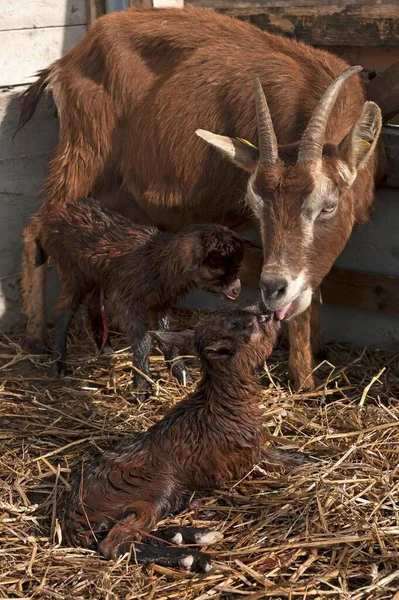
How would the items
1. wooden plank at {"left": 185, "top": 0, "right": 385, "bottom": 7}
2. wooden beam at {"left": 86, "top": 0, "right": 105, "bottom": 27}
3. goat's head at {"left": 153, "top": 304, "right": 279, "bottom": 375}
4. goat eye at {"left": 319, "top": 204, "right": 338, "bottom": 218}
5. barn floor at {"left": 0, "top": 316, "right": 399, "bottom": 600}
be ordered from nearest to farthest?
barn floor at {"left": 0, "top": 316, "right": 399, "bottom": 600} < goat's head at {"left": 153, "top": 304, "right": 279, "bottom": 375} < goat eye at {"left": 319, "top": 204, "right": 338, "bottom": 218} < wooden plank at {"left": 185, "top": 0, "right": 385, "bottom": 7} < wooden beam at {"left": 86, "top": 0, "right": 105, "bottom": 27}

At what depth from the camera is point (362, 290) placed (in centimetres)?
612


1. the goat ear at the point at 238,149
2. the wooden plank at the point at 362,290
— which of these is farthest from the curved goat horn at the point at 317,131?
the wooden plank at the point at 362,290

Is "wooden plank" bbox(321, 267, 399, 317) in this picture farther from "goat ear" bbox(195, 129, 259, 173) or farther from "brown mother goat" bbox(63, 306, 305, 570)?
"brown mother goat" bbox(63, 306, 305, 570)

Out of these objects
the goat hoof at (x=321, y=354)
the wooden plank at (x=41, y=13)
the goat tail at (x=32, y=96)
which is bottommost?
the goat hoof at (x=321, y=354)

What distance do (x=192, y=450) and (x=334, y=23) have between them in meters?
3.37

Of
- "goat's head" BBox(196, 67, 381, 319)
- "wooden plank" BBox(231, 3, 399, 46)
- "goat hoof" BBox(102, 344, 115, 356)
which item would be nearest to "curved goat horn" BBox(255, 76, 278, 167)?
"goat's head" BBox(196, 67, 381, 319)

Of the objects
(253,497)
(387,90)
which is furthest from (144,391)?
(387,90)

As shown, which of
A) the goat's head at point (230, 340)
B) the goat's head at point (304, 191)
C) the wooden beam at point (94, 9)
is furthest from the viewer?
the wooden beam at point (94, 9)

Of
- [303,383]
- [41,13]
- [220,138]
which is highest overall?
[41,13]

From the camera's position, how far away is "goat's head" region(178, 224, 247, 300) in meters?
5.07

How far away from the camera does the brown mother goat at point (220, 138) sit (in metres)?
4.92

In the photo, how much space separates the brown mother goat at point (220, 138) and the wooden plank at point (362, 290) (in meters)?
0.55

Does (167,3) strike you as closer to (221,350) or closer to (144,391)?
(144,391)

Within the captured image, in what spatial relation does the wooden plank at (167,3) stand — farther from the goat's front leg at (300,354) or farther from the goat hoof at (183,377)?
the goat hoof at (183,377)
